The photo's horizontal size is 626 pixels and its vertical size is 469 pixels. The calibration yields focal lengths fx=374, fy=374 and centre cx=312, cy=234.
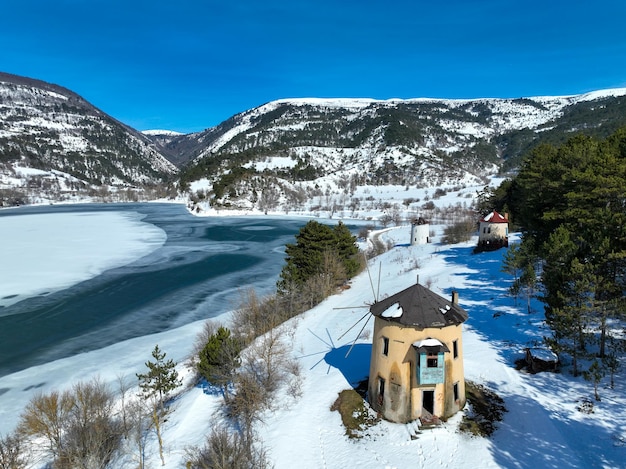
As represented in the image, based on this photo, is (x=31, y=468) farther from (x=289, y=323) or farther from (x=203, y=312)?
(x=203, y=312)

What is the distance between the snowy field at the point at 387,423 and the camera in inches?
594

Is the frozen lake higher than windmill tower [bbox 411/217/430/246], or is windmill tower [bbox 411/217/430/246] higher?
windmill tower [bbox 411/217/430/246]

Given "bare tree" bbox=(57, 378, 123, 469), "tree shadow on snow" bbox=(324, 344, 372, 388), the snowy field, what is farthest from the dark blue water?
"tree shadow on snow" bbox=(324, 344, 372, 388)

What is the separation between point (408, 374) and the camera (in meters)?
16.6

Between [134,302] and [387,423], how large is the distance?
33.8 metres

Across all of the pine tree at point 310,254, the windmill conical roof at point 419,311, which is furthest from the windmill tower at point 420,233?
the windmill conical roof at point 419,311

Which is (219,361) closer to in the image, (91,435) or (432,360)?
(91,435)

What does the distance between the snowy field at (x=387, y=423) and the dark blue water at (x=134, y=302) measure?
9.85ft

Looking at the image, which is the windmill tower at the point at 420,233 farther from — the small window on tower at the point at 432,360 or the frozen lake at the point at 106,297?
the small window on tower at the point at 432,360

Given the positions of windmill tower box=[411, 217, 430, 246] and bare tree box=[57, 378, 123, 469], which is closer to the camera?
bare tree box=[57, 378, 123, 469]

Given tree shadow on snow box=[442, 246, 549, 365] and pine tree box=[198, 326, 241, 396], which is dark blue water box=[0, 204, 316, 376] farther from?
tree shadow on snow box=[442, 246, 549, 365]

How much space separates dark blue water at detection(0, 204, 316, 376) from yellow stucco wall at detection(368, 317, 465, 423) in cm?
2483

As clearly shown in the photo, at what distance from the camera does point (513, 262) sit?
29891mm

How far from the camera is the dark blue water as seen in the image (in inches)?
1259
